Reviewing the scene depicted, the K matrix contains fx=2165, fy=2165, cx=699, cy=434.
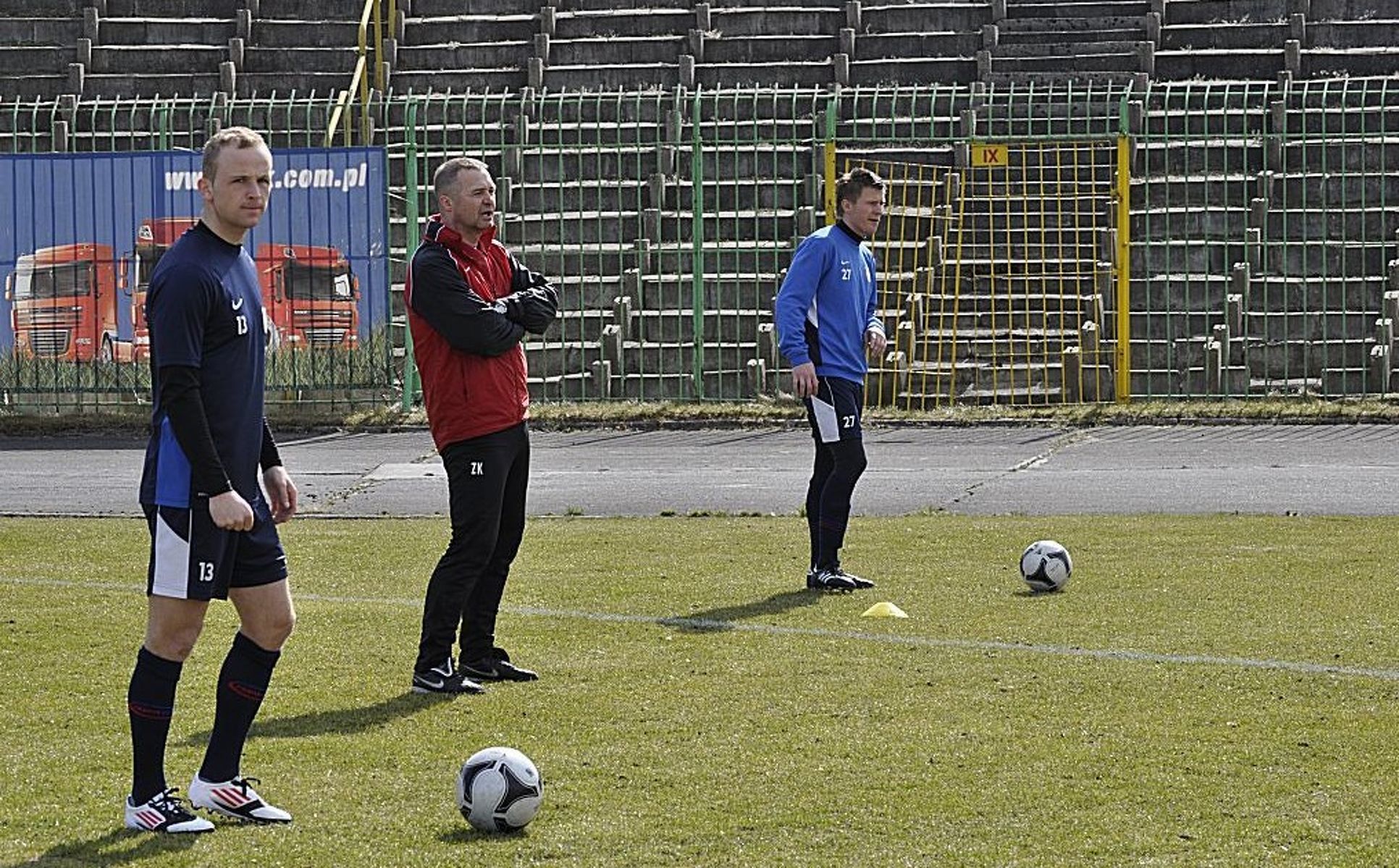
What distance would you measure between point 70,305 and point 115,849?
16136mm

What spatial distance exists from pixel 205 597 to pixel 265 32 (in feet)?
81.8

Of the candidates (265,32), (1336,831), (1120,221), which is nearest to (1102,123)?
(1120,221)

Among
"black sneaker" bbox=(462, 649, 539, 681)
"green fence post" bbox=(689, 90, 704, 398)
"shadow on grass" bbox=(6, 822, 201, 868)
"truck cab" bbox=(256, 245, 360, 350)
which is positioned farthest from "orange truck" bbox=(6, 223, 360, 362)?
"shadow on grass" bbox=(6, 822, 201, 868)

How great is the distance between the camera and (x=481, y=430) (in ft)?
26.1

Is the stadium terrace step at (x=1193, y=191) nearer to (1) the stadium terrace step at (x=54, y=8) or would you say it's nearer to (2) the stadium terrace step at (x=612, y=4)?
(2) the stadium terrace step at (x=612, y=4)

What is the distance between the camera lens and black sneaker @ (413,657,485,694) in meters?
7.79

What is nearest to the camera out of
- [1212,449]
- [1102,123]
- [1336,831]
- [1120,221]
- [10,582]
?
[1336,831]

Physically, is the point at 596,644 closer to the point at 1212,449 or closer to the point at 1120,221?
the point at 1212,449

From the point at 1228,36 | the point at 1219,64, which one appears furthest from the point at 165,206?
the point at 1228,36

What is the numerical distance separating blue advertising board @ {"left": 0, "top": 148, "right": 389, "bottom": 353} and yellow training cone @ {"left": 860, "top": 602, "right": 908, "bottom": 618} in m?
11.7

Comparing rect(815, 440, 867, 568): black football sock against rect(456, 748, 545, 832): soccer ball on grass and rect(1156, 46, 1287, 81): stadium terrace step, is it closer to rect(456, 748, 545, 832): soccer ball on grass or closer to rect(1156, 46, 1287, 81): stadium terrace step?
rect(456, 748, 545, 832): soccer ball on grass

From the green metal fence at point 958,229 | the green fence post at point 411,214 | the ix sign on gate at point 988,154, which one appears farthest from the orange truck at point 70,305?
the ix sign on gate at point 988,154

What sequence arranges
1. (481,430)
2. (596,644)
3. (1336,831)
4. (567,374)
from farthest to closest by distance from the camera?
(567,374) < (596,644) < (481,430) < (1336,831)

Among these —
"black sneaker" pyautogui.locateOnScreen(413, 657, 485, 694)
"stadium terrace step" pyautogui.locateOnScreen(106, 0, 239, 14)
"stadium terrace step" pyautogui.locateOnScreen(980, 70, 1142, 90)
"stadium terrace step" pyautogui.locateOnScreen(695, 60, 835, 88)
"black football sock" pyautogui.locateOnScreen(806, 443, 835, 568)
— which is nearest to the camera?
"black sneaker" pyautogui.locateOnScreen(413, 657, 485, 694)
